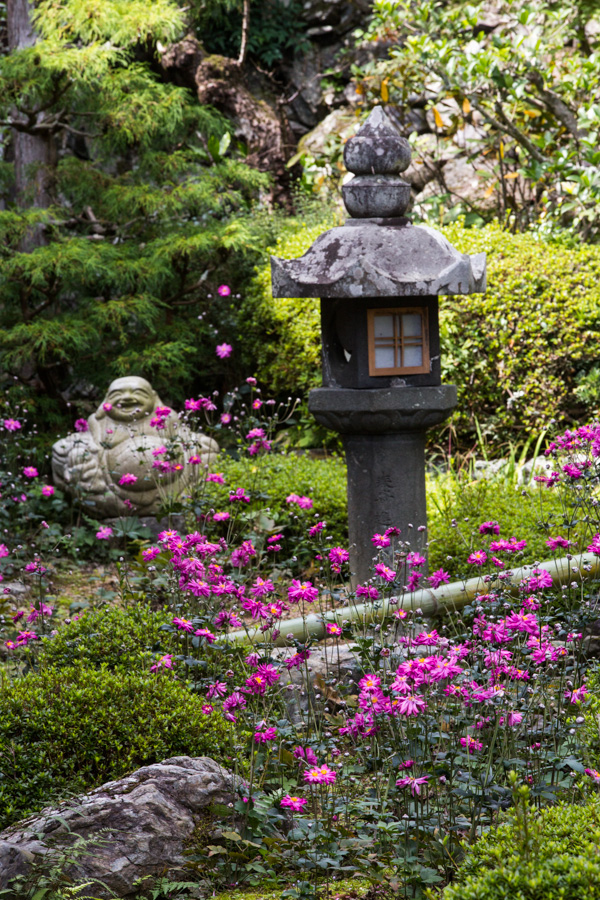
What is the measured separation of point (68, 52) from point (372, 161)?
3.77 meters

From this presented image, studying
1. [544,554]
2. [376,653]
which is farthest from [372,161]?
[376,653]

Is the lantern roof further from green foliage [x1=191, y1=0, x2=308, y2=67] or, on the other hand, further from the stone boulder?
green foliage [x1=191, y1=0, x2=308, y2=67]

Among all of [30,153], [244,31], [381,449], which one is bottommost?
[381,449]

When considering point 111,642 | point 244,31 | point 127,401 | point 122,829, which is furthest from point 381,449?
point 244,31

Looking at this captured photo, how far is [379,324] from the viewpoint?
429cm

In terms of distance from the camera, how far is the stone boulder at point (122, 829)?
2.19 metres

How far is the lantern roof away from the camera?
409 centimetres

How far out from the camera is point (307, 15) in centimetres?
1141

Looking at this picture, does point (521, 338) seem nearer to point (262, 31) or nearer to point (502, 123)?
point (502, 123)

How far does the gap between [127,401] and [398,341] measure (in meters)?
2.46

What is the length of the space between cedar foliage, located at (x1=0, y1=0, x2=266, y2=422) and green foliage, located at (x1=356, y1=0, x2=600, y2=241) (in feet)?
6.50

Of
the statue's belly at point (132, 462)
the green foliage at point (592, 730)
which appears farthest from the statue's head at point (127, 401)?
the green foliage at point (592, 730)

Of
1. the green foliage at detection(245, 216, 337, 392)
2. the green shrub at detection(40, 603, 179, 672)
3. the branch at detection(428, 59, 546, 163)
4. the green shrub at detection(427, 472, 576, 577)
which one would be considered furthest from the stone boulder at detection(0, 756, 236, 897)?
the branch at detection(428, 59, 546, 163)

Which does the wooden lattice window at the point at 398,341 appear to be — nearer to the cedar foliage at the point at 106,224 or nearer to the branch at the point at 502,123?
the cedar foliage at the point at 106,224
